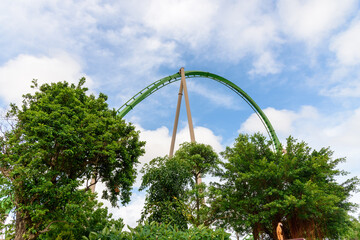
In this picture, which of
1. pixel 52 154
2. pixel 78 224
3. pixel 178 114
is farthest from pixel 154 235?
pixel 178 114

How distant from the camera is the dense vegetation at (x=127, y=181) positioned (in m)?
10.2

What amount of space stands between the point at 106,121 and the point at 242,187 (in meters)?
11.3

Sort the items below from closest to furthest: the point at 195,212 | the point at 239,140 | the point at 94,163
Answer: the point at 94,163 < the point at 195,212 < the point at 239,140

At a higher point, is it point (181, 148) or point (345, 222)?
point (181, 148)

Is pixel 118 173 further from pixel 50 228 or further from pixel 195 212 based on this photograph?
pixel 195 212

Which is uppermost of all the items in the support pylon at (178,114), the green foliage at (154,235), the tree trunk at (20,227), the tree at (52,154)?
the support pylon at (178,114)

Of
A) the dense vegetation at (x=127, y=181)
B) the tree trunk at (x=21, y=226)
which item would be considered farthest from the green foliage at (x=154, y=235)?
the tree trunk at (x=21, y=226)

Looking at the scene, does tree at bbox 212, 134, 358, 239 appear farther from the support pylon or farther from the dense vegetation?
the support pylon

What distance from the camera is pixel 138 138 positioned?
1418 cm

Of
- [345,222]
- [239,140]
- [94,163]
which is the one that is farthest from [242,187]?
[94,163]

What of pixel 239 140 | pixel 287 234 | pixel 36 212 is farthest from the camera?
pixel 239 140

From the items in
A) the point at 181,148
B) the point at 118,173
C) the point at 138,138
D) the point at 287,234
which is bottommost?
the point at 287,234

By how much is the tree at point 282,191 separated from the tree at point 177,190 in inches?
58.9

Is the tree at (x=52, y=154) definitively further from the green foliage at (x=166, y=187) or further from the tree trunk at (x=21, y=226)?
the green foliage at (x=166, y=187)
